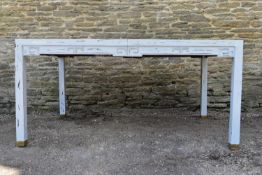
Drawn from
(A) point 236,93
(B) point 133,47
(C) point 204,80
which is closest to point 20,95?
(B) point 133,47

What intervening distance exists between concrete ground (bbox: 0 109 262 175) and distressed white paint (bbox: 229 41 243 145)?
0.17m

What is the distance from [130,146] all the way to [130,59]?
1.93m

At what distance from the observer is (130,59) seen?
5.04 metres

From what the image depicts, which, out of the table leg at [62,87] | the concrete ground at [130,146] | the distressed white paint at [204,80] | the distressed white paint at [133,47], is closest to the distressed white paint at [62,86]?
the table leg at [62,87]

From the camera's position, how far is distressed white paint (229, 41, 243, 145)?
311 centimetres

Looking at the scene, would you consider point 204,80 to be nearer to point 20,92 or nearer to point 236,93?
point 236,93

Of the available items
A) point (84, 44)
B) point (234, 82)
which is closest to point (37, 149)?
point (84, 44)

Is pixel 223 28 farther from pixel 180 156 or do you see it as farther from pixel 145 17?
pixel 180 156

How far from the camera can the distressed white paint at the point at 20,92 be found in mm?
3186

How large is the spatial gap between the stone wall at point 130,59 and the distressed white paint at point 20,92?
5.95 feet

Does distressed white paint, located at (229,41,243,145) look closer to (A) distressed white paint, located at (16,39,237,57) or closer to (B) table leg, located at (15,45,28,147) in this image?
Result: (A) distressed white paint, located at (16,39,237,57)

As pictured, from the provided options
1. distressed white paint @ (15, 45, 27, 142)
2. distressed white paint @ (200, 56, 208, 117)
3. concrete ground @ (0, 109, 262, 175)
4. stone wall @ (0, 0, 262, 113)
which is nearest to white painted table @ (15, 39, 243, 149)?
distressed white paint @ (15, 45, 27, 142)

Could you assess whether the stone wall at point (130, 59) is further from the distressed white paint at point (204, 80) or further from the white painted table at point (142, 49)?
the white painted table at point (142, 49)

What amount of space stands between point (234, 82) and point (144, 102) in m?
2.12
